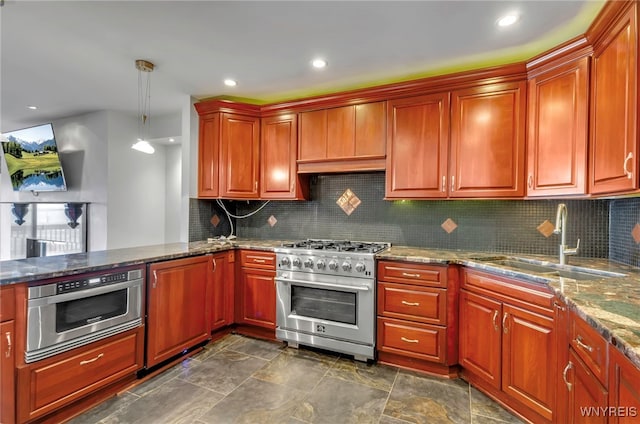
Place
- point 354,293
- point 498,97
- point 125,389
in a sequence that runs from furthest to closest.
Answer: point 354,293
point 498,97
point 125,389

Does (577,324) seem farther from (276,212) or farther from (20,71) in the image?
(20,71)

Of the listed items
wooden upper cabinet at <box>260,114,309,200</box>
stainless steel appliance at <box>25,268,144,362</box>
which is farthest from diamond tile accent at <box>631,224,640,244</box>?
stainless steel appliance at <box>25,268,144,362</box>

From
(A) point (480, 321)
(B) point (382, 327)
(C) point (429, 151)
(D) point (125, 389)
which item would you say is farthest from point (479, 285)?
(D) point (125, 389)

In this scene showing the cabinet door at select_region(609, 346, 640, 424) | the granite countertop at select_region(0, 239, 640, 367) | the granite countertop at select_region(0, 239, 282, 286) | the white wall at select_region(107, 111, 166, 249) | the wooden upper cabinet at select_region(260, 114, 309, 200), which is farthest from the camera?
the white wall at select_region(107, 111, 166, 249)

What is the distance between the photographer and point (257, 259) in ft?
10.0

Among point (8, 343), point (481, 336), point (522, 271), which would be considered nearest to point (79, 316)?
point (8, 343)

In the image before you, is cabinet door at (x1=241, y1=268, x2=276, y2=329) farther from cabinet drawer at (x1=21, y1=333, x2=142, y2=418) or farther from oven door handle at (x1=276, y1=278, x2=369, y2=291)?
cabinet drawer at (x1=21, y1=333, x2=142, y2=418)

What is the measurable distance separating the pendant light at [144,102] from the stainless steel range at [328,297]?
1.57 m

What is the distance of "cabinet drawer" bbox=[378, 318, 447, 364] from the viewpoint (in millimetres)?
2352

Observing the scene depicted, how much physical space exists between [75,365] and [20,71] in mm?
2723

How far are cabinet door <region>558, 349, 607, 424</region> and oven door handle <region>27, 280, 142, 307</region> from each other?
8.72ft

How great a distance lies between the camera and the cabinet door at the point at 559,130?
1968 millimetres

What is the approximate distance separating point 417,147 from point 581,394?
2.00 meters

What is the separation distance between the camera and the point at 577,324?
1.27 meters
